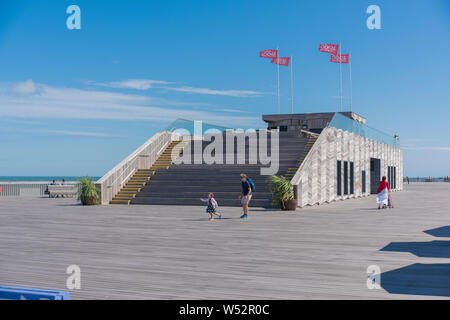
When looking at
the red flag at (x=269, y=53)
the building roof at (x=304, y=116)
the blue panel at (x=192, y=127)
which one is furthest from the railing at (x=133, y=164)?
the red flag at (x=269, y=53)

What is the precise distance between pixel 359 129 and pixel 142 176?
1585 centimetres

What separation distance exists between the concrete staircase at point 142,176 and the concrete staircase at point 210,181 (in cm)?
17

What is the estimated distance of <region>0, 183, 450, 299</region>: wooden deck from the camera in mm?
6219

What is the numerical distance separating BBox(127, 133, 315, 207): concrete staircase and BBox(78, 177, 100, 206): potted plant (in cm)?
178

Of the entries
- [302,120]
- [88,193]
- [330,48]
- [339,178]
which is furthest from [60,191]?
[330,48]

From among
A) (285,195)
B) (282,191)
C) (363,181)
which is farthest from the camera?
(363,181)

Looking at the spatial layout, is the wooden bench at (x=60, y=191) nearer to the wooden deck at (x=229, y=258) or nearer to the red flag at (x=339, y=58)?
the wooden deck at (x=229, y=258)

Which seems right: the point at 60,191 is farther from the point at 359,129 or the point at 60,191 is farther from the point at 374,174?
the point at 374,174

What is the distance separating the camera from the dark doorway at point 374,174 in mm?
39875

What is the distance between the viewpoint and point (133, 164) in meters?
27.3

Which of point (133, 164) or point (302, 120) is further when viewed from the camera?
point (302, 120)

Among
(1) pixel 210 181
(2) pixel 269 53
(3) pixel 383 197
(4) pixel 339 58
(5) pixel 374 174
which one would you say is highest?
(2) pixel 269 53
